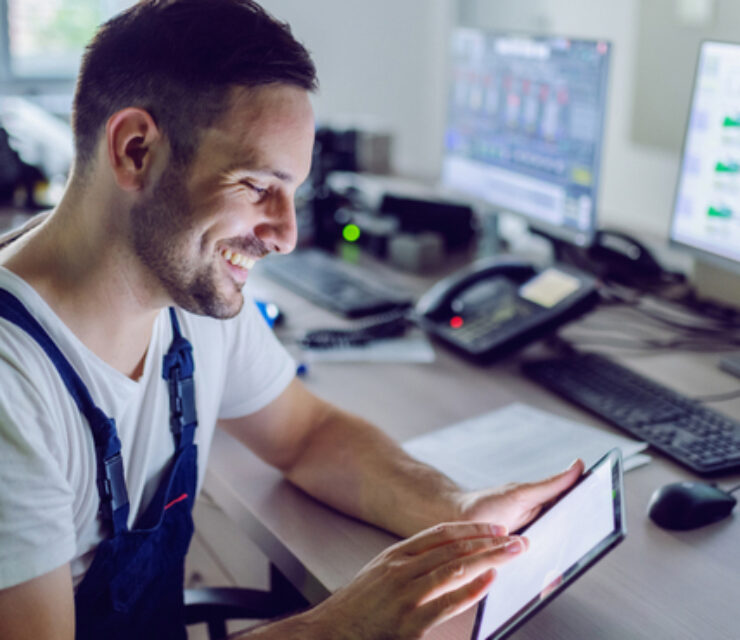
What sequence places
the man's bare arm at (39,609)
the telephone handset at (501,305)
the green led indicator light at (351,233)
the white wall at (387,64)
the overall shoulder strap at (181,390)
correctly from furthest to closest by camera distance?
1. the white wall at (387,64)
2. the green led indicator light at (351,233)
3. the telephone handset at (501,305)
4. the overall shoulder strap at (181,390)
5. the man's bare arm at (39,609)

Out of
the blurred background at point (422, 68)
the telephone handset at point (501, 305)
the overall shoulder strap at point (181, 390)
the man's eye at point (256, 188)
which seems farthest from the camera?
the blurred background at point (422, 68)

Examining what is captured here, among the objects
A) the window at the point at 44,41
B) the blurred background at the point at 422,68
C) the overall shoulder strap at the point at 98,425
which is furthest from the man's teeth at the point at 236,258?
the window at the point at 44,41

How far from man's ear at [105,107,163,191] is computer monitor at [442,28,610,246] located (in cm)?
95

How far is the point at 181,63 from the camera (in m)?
0.89

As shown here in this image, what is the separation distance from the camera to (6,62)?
3305 mm

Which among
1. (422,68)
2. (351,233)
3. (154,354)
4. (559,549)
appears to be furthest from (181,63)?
(422,68)

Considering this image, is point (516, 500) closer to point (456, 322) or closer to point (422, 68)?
point (456, 322)

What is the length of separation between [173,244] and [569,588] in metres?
0.60

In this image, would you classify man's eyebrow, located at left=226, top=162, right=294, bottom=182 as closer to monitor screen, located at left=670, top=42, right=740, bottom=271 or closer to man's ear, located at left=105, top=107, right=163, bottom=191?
man's ear, located at left=105, top=107, right=163, bottom=191

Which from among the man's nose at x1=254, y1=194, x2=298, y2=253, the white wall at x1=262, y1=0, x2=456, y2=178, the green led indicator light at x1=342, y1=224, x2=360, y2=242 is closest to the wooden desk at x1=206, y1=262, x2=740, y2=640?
the man's nose at x1=254, y1=194, x2=298, y2=253

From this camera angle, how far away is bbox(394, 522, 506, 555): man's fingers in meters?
0.83

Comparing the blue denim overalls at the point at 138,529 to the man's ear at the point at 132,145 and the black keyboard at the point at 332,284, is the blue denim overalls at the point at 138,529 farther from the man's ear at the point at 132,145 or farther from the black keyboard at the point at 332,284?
the black keyboard at the point at 332,284

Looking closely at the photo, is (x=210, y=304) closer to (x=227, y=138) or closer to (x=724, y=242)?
(x=227, y=138)

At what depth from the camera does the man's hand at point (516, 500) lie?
0.90m
